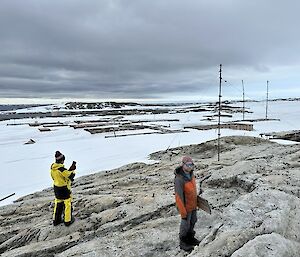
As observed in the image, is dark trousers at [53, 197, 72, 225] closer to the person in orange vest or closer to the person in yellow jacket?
the person in yellow jacket

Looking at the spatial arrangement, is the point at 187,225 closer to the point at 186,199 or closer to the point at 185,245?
the point at 185,245

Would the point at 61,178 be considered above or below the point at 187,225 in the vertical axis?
above

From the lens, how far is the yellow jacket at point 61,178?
305 inches

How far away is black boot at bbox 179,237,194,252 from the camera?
590 centimetres

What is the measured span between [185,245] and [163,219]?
1663 mm

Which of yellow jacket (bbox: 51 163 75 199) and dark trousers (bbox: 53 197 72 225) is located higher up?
yellow jacket (bbox: 51 163 75 199)

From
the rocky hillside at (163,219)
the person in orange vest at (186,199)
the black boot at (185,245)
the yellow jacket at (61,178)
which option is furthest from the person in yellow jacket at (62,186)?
the black boot at (185,245)

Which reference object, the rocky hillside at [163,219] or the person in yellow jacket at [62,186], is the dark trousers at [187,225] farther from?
the person in yellow jacket at [62,186]

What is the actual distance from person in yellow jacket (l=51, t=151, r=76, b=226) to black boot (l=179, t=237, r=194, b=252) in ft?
10.7

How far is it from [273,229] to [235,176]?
12.9ft

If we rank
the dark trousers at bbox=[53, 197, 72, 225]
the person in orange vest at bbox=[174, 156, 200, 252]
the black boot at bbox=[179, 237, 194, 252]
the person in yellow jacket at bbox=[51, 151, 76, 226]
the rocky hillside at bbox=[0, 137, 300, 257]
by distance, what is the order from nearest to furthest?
the rocky hillside at bbox=[0, 137, 300, 257] < the person in orange vest at bbox=[174, 156, 200, 252] < the black boot at bbox=[179, 237, 194, 252] < the person in yellow jacket at bbox=[51, 151, 76, 226] < the dark trousers at bbox=[53, 197, 72, 225]

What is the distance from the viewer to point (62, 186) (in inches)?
310

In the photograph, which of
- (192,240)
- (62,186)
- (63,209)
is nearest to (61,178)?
(62,186)

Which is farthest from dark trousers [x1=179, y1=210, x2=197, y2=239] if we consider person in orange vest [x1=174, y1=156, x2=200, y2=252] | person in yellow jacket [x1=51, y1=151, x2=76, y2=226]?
person in yellow jacket [x1=51, y1=151, x2=76, y2=226]
